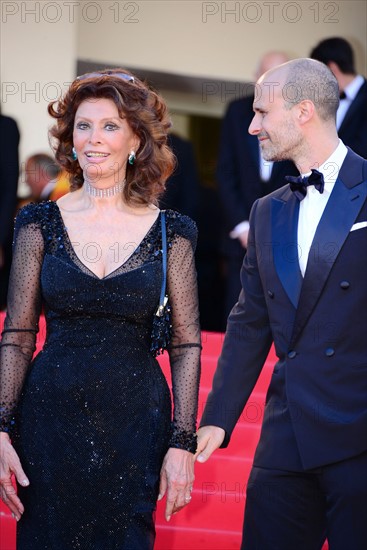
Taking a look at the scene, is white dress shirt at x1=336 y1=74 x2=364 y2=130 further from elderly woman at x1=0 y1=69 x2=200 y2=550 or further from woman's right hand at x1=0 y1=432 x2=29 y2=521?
woman's right hand at x1=0 y1=432 x2=29 y2=521

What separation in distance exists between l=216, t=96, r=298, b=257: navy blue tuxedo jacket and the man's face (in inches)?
98.7

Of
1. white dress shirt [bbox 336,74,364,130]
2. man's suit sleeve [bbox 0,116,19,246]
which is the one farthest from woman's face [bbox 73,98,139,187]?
man's suit sleeve [bbox 0,116,19,246]

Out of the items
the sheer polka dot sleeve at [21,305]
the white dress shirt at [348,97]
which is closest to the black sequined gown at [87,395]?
the sheer polka dot sleeve at [21,305]

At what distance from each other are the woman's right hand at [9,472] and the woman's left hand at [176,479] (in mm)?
454

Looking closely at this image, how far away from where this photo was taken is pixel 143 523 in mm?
3574

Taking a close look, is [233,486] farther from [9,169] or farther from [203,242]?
[203,242]

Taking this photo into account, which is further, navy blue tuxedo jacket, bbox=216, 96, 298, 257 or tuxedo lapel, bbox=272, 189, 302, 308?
navy blue tuxedo jacket, bbox=216, 96, 298, 257

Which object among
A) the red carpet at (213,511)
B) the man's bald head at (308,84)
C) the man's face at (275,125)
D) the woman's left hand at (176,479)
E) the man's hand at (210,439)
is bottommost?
the red carpet at (213,511)

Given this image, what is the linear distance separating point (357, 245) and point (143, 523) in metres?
1.14

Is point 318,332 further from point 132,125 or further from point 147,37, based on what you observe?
point 147,37

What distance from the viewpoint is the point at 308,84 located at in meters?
3.76

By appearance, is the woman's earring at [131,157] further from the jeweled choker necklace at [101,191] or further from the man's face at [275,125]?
the man's face at [275,125]

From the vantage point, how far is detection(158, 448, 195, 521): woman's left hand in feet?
11.7

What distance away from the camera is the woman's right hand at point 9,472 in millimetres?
3551
